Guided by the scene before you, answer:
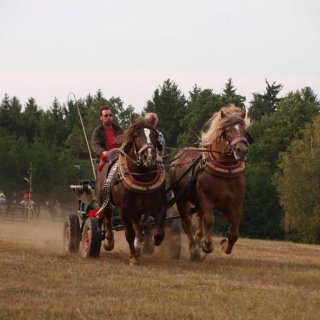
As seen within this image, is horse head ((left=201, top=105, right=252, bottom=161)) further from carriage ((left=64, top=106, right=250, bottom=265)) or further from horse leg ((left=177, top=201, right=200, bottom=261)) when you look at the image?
Answer: horse leg ((left=177, top=201, right=200, bottom=261))

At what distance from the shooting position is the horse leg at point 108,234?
14.3 metres

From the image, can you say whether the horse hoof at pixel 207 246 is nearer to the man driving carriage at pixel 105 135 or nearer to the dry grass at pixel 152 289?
the dry grass at pixel 152 289

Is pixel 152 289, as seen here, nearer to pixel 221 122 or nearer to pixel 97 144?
pixel 221 122

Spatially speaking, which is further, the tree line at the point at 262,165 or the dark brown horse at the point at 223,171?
the tree line at the point at 262,165

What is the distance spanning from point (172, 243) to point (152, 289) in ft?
17.4

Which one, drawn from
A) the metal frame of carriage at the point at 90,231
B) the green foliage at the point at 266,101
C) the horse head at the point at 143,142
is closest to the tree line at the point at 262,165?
the green foliage at the point at 266,101

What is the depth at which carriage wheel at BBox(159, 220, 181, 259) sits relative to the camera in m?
14.8

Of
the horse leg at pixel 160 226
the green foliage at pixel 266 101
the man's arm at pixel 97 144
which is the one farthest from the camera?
the green foliage at pixel 266 101

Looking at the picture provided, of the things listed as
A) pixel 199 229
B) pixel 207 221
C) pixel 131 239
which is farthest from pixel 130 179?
pixel 199 229

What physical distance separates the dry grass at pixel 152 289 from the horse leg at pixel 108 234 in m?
0.21

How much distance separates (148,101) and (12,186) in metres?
27.8

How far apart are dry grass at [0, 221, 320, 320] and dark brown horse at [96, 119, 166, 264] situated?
0.58 m

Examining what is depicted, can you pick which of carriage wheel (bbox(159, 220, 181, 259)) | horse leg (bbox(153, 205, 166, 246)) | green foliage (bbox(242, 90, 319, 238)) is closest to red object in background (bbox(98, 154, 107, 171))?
carriage wheel (bbox(159, 220, 181, 259))

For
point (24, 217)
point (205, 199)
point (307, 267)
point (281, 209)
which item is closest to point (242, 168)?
point (205, 199)
